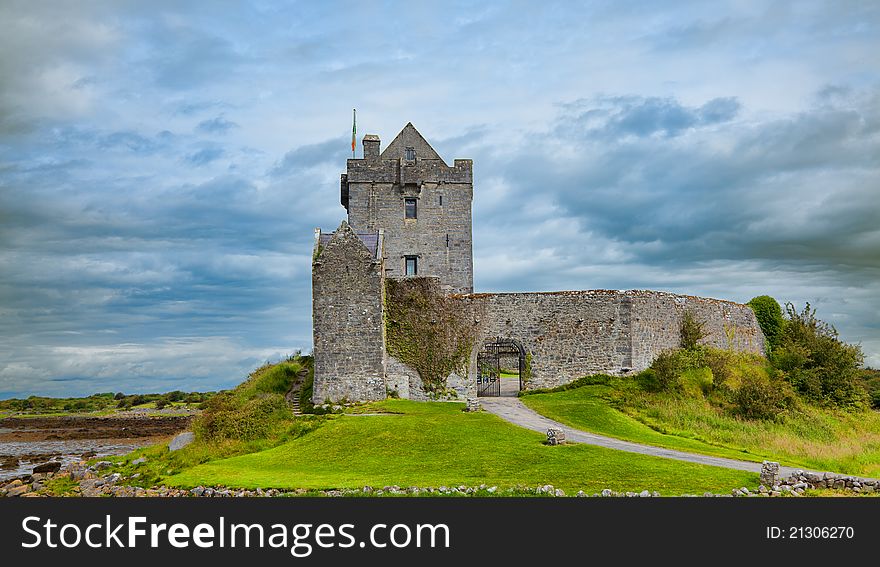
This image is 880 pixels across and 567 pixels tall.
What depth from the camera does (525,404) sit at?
33625 millimetres

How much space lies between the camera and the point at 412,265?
46.7m

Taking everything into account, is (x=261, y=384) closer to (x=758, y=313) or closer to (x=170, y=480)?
(x=170, y=480)

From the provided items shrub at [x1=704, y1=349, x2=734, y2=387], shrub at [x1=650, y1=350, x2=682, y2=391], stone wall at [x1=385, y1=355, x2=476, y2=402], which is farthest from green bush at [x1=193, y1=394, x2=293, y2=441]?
shrub at [x1=704, y1=349, x2=734, y2=387]

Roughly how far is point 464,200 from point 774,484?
31060 mm

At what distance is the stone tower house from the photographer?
4638cm

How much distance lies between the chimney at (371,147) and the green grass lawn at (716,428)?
1904cm

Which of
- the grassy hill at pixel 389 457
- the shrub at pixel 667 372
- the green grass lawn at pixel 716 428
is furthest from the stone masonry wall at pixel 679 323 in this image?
the grassy hill at pixel 389 457

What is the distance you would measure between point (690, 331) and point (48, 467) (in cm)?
3026

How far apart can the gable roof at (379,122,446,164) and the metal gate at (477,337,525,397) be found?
1285cm

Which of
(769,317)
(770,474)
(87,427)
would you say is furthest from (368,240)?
(87,427)

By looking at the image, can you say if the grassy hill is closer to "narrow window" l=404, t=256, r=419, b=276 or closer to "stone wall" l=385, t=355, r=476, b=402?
"stone wall" l=385, t=355, r=476, b=402

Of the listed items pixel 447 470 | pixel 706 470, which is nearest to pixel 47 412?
pixel 447 470

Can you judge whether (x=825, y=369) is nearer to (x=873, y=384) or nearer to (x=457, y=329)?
(x=457, y=329)

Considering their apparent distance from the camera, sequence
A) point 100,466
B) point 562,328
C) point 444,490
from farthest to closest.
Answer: point 562,328 → point 100,466 → point 444,490
